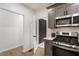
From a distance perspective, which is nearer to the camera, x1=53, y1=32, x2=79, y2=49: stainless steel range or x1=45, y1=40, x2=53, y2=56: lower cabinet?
x1=53, y1=32, x2=79, y2=49: stainless steel range

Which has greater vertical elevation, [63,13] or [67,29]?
[63,13]

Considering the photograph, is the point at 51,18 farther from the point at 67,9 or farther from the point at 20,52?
the point at 20,52

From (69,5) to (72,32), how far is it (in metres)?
0.42

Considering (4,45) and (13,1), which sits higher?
(13,1)

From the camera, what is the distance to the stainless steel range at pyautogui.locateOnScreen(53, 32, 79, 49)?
1.31m

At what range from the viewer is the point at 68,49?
1293mm

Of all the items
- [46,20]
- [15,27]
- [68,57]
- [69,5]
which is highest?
[69,5]

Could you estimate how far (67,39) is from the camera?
54.6 inches

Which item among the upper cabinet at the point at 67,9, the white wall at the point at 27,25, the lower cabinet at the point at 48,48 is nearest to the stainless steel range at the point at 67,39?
the lower cabinet at the point at 48,48

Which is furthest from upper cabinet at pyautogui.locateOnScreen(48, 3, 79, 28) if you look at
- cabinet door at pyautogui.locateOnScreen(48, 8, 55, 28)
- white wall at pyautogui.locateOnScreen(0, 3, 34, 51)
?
white wall at pyautogui.locateOnScreen(0, 3, 34, 51)

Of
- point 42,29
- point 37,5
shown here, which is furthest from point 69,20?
point 37,5

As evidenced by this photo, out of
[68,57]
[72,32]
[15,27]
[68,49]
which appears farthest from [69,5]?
[15,27]

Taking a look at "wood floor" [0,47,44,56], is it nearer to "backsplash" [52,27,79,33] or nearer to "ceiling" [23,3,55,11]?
"backsplash" [52,27,79,33]

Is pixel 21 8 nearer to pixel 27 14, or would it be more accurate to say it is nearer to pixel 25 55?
pixel 27 14
